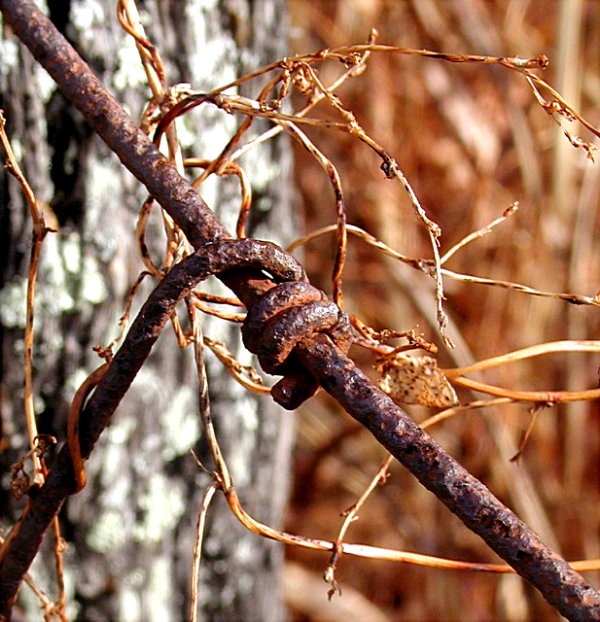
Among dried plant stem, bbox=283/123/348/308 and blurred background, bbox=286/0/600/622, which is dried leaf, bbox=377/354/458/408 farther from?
blurred background, bbox=286/0/600/622

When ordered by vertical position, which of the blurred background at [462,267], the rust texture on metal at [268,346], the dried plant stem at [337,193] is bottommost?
the rust texture on metal at [268,346]

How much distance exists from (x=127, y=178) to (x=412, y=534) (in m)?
1.33

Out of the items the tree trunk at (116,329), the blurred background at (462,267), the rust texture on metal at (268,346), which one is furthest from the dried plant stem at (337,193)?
the blurred background at (462,267)

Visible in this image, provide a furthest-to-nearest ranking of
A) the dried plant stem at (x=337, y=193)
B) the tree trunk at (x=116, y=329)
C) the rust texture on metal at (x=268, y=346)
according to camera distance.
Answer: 1. the tree trunk at (x=116, y=329)
2. the dried plant stem at (x=337, y=193)
3. the rust texture on metal at (x=268, y=346)

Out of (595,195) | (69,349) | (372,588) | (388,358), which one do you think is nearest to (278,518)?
(69,349)

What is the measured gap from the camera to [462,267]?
1.99m

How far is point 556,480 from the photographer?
1.90m

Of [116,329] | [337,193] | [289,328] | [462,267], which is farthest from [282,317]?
[462,267]

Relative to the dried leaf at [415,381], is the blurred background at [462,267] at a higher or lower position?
higher

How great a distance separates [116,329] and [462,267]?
1207 millimetres

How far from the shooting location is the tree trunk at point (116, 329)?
874 millimetres

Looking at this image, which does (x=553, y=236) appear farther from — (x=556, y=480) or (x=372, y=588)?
(x=372, y=588)

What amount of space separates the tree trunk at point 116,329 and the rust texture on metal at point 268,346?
0.35 m

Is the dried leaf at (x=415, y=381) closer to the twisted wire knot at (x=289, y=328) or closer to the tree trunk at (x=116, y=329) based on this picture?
the twisted wire knot at (x=289, y=328)
